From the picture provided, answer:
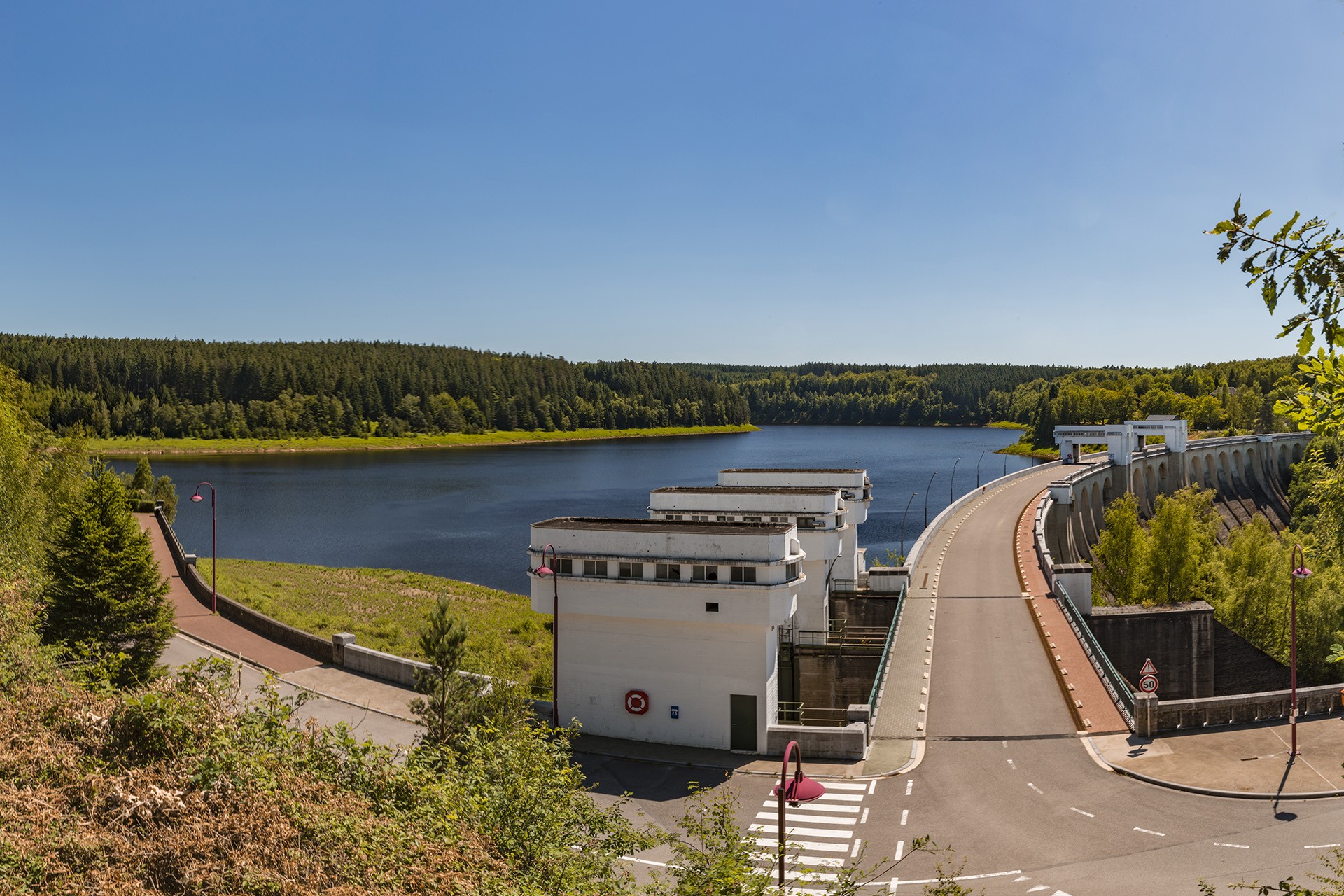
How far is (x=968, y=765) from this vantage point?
80.9ft

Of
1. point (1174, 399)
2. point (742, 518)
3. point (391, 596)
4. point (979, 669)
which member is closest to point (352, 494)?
point (391, 596)

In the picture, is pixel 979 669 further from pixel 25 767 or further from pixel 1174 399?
pixel 1174 399

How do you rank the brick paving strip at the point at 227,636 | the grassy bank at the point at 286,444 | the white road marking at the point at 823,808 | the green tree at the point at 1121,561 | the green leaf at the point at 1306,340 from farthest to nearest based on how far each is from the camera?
the grassy bank at the point at 286,444
the green tree at the point at 1121,561
the brick paving strip at the point at 227,636
the white road marking at the point at 823,808
the green leaf at the point at 1306,340

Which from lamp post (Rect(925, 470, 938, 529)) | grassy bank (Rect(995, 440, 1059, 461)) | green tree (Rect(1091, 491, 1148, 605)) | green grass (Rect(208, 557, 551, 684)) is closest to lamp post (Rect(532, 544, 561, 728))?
green grass (Rect(208, 557, 551, 684))

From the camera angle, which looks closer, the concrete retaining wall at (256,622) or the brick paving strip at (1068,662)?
the brick paving strip at (1068,662)

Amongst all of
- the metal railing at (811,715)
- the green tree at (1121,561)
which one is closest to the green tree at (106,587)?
the metal railing at (811,715)

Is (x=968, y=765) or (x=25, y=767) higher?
(x=25, y=767)

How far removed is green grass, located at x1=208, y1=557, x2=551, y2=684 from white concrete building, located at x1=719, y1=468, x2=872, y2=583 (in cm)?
1276

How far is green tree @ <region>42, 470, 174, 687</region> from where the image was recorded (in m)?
27.4

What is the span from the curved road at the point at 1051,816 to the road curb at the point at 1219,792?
20cm

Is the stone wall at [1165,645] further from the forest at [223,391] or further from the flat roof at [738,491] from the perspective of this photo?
the forest at [223,391]

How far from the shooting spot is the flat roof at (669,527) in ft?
91.7

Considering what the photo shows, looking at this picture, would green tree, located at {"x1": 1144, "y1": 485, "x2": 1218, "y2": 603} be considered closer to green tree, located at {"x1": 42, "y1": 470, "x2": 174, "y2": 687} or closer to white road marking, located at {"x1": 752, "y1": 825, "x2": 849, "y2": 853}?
white road marking, located at {"x1": 752, "y1": 825, "x2": 849, "y2": 853}

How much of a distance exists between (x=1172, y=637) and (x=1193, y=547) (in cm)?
2101
